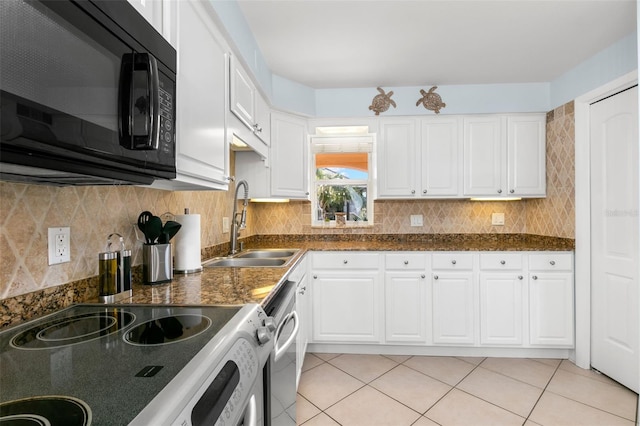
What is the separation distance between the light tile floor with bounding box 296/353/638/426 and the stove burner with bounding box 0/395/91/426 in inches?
63.5

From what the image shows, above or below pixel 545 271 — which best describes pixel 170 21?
above

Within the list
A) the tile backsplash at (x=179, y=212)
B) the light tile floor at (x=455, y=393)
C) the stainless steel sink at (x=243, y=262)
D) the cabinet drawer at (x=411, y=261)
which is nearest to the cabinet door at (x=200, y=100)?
the tile backsplash at (x=179, y=212)

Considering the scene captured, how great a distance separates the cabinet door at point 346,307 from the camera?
109 inches

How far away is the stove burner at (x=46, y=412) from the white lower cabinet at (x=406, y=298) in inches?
96.0

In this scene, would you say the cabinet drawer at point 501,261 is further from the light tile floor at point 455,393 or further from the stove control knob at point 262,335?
the stove control knob at point 262,335

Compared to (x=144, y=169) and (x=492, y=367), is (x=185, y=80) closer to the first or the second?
(x=144, y=169)

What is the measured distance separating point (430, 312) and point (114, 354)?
8.16 feet

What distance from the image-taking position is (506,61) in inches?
103

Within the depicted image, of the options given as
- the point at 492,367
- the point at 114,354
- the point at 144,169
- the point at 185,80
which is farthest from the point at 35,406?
the point at 492,367

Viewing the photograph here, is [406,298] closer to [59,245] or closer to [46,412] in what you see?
[59,245]

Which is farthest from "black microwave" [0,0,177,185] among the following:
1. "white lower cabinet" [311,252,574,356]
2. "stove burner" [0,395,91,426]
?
"white lower cabinet" [311,252,574,356]

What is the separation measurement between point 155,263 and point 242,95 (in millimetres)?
1068

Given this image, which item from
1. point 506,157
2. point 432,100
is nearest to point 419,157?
point 432,100

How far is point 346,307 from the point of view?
279 centimetres
